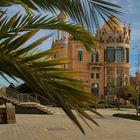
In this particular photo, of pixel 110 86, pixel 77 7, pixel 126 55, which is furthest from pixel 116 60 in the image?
pixel 77 7

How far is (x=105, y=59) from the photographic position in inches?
3605

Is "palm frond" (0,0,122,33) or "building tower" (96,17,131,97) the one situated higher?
"building tower" (96,17,131,97)

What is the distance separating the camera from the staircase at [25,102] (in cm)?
4084

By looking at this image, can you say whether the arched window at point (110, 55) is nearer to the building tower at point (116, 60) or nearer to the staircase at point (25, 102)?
the building tower at point (116, 60)

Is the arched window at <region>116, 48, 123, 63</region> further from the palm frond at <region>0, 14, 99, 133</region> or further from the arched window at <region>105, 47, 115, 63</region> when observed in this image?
the palm frond at <region>0, 14, 99, 133</region>

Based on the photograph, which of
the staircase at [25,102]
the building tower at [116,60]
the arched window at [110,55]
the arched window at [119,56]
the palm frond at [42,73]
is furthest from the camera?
the arched window at [110,55]

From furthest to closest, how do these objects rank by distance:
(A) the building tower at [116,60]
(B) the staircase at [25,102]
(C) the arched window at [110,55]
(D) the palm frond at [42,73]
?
(C) the arched window at [110,55], (A) the building tower at [116,60], (B) the staircase at [25,102], (D) the palm frond at [42,73]

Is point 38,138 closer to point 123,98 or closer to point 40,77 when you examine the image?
point 40,77

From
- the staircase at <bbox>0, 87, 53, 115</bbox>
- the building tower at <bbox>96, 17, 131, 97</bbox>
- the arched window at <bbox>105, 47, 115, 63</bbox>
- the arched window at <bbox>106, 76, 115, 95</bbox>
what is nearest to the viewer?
the staircase at <bbox>0, 87, 53, 115</bbox>

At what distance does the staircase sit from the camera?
40844 mm

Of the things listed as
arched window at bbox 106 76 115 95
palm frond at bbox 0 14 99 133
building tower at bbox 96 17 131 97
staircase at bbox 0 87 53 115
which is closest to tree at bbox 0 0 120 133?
palm frond at bbox 0 14 99 133

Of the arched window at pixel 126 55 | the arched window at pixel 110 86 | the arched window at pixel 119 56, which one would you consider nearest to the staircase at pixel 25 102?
the arched window at pixel 110 86

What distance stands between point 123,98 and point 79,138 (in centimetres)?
6526

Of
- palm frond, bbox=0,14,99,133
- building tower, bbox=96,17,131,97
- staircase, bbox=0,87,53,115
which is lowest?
staircase, bbox=0,87,53,115
